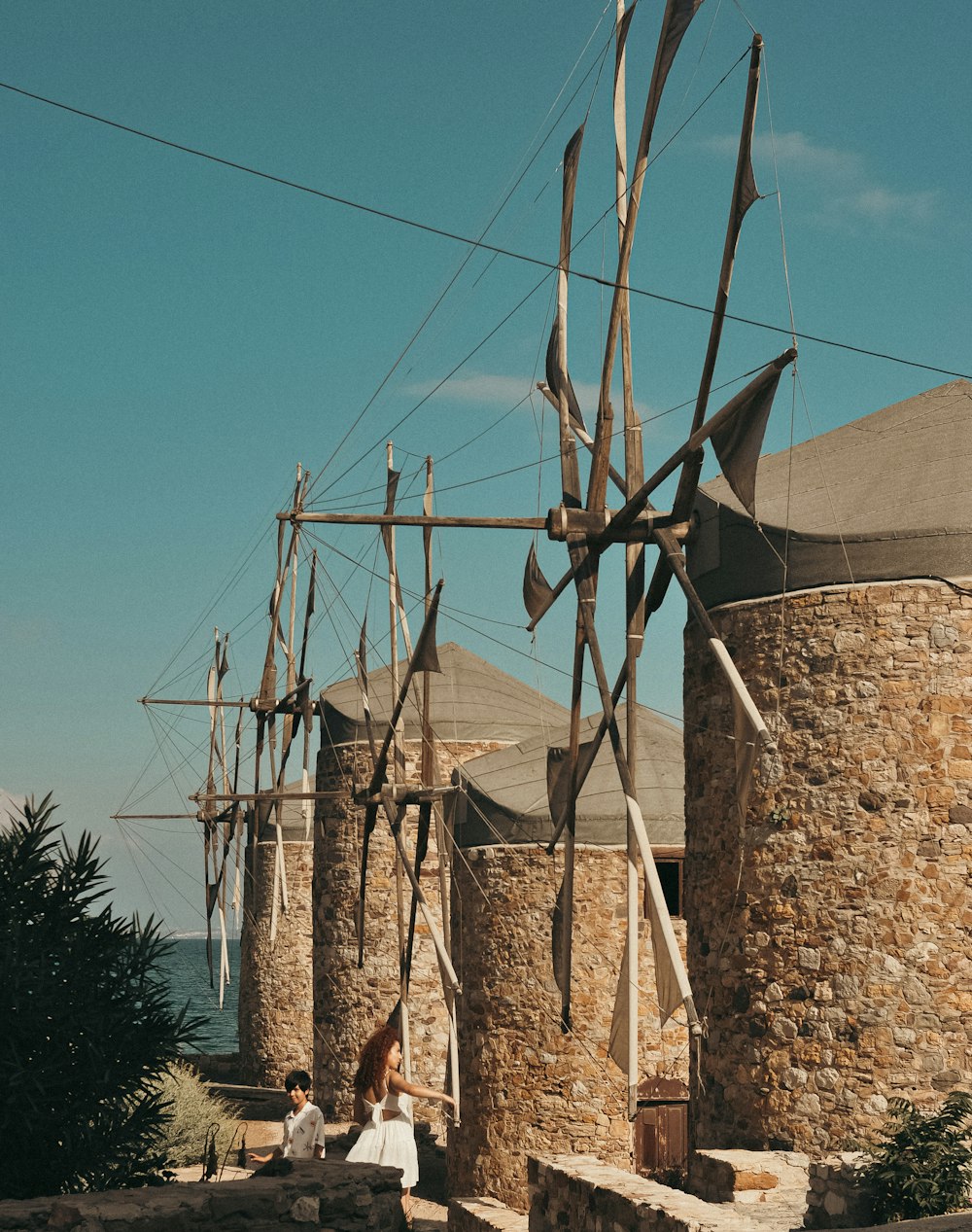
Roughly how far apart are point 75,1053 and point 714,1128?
4.02 metres

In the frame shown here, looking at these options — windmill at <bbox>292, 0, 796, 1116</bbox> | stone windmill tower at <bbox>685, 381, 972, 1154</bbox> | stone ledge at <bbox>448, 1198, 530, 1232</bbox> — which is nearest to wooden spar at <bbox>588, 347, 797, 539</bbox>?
windmill at <bbox>292, 0, 796, 1116</bbox>

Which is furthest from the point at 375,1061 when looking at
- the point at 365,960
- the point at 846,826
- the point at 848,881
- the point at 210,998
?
the point at 210,998

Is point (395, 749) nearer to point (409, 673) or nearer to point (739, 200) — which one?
point (409, 673)

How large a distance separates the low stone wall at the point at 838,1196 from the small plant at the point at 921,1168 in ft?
0.19

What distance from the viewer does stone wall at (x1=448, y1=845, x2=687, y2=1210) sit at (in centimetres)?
1517

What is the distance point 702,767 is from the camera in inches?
415

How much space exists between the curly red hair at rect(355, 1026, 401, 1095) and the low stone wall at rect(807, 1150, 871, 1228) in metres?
2.45

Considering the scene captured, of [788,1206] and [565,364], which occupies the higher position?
[565,364]

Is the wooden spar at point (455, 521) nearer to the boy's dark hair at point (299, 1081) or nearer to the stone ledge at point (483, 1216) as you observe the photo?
the boy's dark hair at point (299, 1081)

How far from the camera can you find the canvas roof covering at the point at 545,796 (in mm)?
16094

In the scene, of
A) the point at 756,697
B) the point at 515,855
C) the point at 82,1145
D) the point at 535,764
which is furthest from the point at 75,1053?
the point at 535,764

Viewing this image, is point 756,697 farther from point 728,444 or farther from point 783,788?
point 728,444

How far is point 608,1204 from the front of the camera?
9.21 meters

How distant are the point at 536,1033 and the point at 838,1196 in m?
7.61
